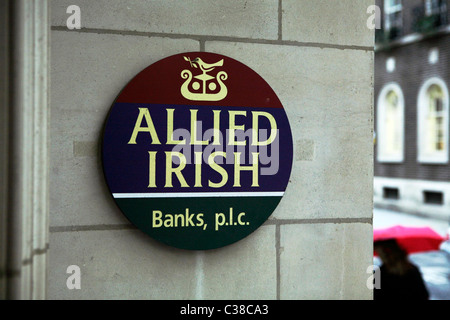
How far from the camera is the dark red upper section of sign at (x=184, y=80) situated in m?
2.79

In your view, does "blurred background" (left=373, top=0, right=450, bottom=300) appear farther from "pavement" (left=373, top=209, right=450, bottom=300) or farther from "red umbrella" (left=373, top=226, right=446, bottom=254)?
"red umbrella" (left=373, top=226, right=446, bottom=254)

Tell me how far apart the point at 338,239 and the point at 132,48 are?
1.86 m

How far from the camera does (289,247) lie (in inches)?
121

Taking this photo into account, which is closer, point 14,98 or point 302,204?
point 14,98

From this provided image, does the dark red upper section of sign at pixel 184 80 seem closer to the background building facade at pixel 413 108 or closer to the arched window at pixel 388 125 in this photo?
the background building facade at pixel 413 108

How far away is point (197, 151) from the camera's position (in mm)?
2828

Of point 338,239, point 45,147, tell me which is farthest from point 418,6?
point 45,147

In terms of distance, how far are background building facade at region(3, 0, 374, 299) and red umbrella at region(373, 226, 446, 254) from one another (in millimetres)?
2804

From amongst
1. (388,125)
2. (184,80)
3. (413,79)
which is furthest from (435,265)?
(388,125)

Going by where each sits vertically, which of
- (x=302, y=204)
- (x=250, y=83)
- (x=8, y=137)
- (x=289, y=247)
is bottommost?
(x=289, y=247)

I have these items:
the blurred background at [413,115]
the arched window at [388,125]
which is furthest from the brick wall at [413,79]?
the arched window at [388,125]

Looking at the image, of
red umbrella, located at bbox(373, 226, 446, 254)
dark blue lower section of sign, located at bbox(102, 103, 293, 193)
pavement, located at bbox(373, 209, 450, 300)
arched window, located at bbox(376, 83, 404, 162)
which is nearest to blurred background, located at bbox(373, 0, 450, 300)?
arched window, located at bbox(376, 83, 404, 162)
